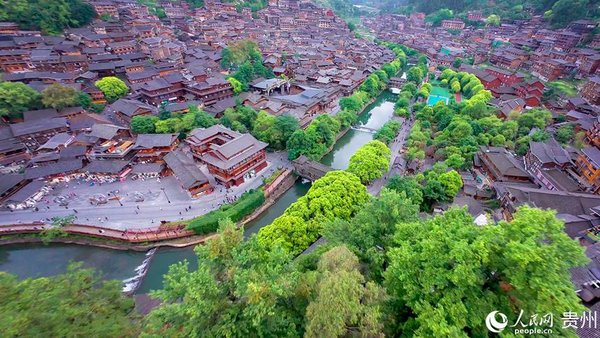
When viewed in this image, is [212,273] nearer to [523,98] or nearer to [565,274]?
[565,274]

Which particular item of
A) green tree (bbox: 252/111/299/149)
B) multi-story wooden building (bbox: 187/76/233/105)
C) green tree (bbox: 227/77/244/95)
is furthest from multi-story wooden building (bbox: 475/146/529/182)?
multi-story wooden building (bbox: 187/76/233/105)

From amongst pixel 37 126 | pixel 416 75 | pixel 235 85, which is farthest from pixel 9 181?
pixel 416 75

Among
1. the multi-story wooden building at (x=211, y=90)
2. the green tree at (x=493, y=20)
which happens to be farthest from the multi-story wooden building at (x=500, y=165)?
the green tree at (x=493, y=20)

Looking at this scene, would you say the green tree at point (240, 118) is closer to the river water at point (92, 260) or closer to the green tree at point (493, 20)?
the river water at point (92, 260)

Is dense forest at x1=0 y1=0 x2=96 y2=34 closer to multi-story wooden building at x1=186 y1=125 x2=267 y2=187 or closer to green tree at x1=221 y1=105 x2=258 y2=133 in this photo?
green tree at x1=221 y1=105 x2=258 y2=133

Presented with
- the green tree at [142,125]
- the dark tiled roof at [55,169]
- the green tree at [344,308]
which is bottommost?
the dark tiled roof at [55,169]

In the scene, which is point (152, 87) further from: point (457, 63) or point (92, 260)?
point (457, 63)
